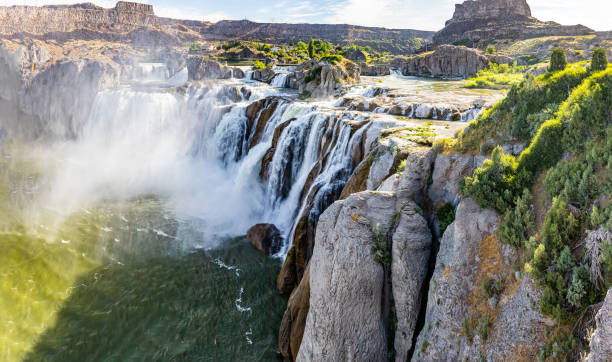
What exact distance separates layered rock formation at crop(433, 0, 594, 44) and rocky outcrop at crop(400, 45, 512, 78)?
154 feet

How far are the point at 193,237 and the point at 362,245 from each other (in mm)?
16736

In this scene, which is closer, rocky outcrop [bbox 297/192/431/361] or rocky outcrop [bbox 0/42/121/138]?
rocky outcrop [bbox 297/192/431/361]

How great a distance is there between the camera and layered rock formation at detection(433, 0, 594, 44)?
11058 cm

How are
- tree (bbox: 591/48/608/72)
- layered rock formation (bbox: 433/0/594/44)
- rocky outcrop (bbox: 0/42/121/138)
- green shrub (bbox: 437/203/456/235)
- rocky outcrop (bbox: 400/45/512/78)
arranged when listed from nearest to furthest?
green shrub (bbox: 437/203/456/235)
tree (bbox: 591/48/608/72)
rocky outcrop (bbox: 0/42/121/138)
rocky outcrop (bbox: 400/45/512/78)
layered rock formation (bbox: 433/0/594/44)

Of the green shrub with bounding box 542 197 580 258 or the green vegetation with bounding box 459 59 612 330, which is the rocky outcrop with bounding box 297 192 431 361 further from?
the green shrub with bounding box 542 197 580 258

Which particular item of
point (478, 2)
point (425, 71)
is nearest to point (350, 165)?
point (425, 71)

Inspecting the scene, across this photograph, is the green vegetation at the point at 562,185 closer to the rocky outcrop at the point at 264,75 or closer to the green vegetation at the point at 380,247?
the green vegetation at the point at 380,247

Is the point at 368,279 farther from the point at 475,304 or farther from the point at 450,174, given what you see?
the point at 450,174

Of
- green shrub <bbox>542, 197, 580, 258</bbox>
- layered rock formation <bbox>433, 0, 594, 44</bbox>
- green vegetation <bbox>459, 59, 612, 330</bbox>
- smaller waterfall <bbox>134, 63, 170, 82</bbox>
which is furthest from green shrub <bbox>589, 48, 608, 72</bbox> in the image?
layered rock formation <bbox>433, 0, 594, 44</bbox>

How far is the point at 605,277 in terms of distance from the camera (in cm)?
643

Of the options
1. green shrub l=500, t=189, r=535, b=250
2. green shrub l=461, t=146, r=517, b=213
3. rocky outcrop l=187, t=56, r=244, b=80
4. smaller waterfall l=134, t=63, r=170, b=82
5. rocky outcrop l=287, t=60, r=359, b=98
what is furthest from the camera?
smaller waterfall l=134, t=63, r=170, b=82

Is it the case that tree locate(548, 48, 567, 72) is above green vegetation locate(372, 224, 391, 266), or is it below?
above

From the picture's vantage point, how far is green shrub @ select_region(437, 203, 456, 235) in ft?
34.5

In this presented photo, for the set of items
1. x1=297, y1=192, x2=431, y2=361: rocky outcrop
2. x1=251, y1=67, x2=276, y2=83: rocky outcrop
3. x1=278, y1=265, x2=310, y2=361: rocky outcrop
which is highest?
x1=251, y1=67, x2=276, y2=83: rocky outcrop
